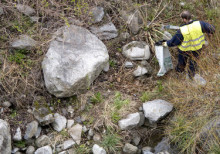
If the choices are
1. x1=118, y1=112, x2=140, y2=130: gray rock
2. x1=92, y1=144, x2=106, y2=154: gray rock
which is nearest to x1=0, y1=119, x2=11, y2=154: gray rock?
x1=92, y1=144, x2=106, y2=154: gray rock

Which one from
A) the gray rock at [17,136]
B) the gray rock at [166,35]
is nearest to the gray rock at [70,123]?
the gray rock at [17,136]

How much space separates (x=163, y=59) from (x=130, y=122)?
4.69 feet

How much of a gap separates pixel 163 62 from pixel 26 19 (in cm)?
259

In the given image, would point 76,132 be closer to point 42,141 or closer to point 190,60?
point 42,141

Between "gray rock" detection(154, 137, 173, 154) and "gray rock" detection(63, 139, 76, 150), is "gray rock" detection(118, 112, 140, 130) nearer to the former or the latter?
"gray rock" detection(154, 137, 173, 154)

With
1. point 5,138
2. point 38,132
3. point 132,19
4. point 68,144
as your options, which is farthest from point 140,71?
point 5,138

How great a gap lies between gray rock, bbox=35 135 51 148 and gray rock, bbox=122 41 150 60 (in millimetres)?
2087

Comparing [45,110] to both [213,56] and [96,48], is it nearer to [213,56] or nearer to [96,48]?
[96,48]

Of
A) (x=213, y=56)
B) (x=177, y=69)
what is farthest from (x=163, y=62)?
(x=213, y=56)

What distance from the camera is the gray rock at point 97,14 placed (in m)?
4.45

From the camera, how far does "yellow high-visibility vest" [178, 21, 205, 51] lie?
12.3 feet

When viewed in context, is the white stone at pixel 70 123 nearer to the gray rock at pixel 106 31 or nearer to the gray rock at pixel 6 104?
the gray rock at pixel 6 104

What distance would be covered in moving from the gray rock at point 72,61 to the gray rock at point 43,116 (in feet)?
1.07

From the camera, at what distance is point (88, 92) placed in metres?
3.85
